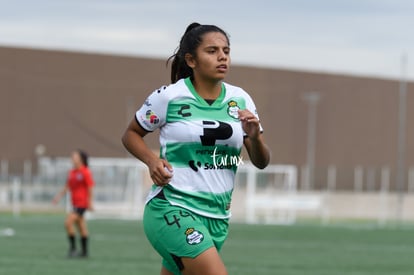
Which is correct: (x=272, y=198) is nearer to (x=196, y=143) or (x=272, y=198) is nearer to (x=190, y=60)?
(x=190, y=60)

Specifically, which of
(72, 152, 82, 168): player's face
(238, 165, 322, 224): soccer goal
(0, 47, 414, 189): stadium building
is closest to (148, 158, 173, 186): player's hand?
(72, 152, 82, 168): player's face

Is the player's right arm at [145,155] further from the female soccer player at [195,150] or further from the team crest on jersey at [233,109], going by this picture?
the team crest on jersey at [233,109]

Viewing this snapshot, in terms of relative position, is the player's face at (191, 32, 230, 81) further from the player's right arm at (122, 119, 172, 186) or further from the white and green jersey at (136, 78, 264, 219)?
the player's right arm at (122, 119, 172, 186)

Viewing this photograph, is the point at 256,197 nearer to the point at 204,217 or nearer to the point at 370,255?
the point at 370,255

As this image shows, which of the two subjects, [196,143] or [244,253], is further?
[244,253]

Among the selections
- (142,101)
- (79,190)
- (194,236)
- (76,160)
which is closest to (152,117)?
(194,236)

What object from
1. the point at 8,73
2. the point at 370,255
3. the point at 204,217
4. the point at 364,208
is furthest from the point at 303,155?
the point at 204,217

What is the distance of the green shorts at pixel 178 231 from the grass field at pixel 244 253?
868cm

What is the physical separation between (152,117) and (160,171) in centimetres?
45

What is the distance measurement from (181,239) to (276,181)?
151ft

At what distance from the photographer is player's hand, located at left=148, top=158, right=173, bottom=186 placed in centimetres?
812

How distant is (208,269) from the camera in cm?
802

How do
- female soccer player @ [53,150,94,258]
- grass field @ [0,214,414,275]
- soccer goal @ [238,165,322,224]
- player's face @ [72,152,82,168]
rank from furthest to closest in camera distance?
soccer goal @ [238,165,322,224]
player's face @ [72,152,82,168]
female soccer player @ [53,150,94,258]
grass field @ [0,214,414,275]

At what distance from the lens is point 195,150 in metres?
8.31
